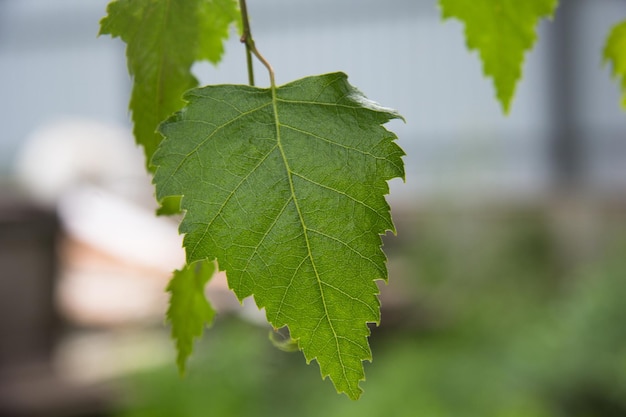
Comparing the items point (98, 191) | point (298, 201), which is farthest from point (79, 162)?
point (298, 201)

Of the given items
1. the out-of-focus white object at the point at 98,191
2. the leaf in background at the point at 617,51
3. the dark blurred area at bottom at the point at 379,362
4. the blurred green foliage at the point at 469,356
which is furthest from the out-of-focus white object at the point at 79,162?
the leaf in background at the point at 617,51

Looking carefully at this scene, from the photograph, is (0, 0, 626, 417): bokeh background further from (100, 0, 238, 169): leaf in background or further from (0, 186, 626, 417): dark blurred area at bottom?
(100, 0, 238, 169): leaf in background

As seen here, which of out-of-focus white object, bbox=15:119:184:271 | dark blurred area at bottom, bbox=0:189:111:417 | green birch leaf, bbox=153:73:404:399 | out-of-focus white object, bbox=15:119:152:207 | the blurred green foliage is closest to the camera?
green birch leaf, bbox=153:73:404:399

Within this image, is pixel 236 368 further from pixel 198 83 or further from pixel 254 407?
pixel 198 83

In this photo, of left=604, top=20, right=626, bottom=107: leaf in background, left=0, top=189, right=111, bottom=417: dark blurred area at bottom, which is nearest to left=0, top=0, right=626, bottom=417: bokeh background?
left=0, top=189, right=111, bottom=417: dark blurred area at bottom

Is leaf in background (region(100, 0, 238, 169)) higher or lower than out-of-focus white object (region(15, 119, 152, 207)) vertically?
higher

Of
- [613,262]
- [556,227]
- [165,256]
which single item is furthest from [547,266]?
[165,256]

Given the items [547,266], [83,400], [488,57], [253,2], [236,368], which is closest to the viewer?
[488,57]
